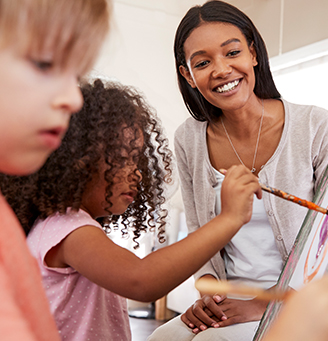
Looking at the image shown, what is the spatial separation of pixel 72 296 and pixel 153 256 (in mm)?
232

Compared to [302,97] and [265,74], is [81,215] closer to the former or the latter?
[265,74]

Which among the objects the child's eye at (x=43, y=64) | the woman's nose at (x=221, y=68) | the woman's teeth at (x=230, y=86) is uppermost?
the woman's nose at (x=221, y=68)

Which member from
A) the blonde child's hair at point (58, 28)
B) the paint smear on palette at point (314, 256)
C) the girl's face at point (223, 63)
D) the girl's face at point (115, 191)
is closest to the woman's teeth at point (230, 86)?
the girl's face at point (223, 63)

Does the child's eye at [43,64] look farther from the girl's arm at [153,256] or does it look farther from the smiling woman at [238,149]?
the smiling woman at [238,149]

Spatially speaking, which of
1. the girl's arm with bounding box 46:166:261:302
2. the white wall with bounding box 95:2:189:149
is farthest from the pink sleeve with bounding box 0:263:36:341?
the white wall with bounding box 95:2:189:149

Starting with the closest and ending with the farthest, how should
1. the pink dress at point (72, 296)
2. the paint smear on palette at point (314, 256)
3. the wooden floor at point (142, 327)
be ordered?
the paint smear on palette at point (314, 256)
the pink dress at point (72, 296)
the wooden floor at point (142, 327)

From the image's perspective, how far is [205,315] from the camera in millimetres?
1104

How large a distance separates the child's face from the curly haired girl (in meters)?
0.34

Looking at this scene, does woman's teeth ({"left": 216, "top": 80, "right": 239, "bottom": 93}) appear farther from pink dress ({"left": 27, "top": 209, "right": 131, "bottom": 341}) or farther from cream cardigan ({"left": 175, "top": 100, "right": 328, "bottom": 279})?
pink dress ({"left": 27, "top": 209, "right": 131, "bottom": 341})

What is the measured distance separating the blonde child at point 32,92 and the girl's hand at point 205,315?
0.73 m

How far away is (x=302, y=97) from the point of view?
3572 millimetres

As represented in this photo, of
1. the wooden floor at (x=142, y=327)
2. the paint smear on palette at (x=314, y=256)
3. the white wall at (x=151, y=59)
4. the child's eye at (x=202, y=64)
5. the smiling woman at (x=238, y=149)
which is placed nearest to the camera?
the paint smear on palette at (x=314, y=256)

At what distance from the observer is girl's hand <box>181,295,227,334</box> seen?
3.59 ft

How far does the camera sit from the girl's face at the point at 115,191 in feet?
2.94
